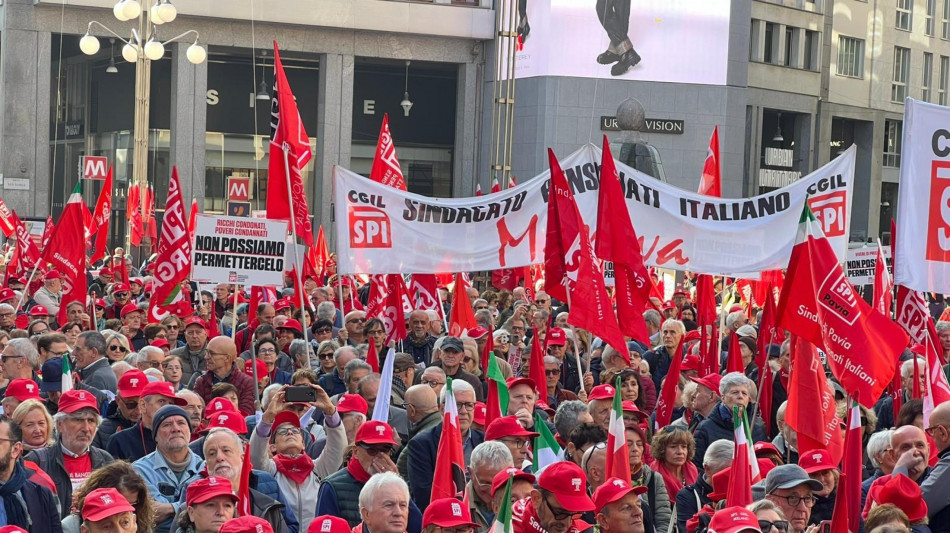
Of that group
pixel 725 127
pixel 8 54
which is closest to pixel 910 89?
pixel 725 127

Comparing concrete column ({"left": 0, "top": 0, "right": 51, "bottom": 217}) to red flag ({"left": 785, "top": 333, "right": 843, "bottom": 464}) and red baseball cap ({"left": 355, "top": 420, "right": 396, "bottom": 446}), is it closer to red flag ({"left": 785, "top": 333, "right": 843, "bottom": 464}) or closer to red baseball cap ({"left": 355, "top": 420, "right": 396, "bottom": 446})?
red flag ({"left": 785, "top": 333, "right": 843, "bottom": 464})

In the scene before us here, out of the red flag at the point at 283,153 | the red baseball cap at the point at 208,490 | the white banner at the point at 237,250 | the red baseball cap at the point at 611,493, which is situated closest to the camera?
the red baseball cap at the point at 208,490

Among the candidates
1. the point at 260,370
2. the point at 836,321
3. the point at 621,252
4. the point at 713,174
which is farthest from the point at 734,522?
the point at 713,174

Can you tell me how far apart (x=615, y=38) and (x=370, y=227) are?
32.9 meters

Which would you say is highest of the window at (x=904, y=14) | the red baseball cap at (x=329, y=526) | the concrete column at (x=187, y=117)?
the window at (x=904, y=14)

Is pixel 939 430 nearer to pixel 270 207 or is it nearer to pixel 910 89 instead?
pixel 270 207

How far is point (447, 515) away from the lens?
656 centimetres

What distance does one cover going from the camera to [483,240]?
15109 millimetres

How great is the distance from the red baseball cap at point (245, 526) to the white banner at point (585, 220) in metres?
8.23

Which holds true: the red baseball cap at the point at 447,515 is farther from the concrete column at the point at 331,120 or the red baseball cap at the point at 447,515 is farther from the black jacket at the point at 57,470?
the concrete column at the point at 331,120

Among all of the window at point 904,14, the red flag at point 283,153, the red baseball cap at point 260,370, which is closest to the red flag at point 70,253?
the red flag at point 283,153

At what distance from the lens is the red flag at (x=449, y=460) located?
8.12 m

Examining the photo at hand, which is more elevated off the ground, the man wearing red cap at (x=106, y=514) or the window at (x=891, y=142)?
the window at (x=891, y=142)

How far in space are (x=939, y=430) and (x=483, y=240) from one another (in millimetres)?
7281
